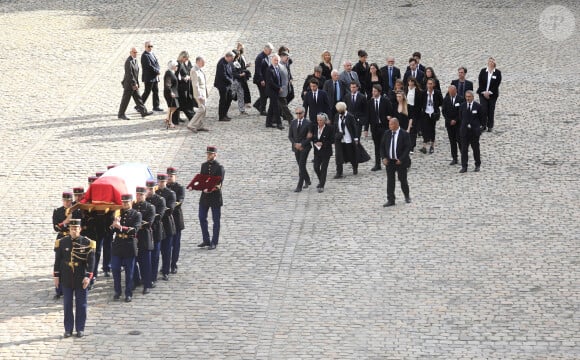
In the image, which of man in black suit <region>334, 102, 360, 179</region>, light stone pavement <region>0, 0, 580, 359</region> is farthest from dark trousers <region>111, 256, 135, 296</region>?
man in black suit <region>334, 102, 360, 179</region>

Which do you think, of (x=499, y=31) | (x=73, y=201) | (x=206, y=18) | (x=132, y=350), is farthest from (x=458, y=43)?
(x=132, y=350)

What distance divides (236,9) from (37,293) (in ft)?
66.3

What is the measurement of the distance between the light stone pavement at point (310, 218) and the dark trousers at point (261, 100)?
0.23 m

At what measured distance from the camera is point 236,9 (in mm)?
37750

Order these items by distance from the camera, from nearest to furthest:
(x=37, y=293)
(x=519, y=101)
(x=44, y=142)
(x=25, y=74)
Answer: (x=37, y=293), (x=44, y=142), (x=519, y=101), (x=25, y=74)

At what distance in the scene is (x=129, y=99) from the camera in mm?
28172

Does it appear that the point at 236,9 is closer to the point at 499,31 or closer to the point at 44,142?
the point at 499,31

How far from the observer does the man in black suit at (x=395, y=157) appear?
22641 mm

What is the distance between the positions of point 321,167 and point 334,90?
3.09 metres

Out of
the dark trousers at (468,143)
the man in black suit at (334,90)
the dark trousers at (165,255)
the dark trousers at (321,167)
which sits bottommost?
the dark trousers at (165,255)

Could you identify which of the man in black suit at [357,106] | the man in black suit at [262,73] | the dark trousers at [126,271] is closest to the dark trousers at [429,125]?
the man in black suit at [357,106]

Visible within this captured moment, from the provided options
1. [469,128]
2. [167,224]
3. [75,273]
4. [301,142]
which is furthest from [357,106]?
[75,273]

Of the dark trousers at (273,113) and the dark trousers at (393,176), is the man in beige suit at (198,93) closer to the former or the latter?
the dark trousers at (273,113)

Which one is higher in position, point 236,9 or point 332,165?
point 236,9
